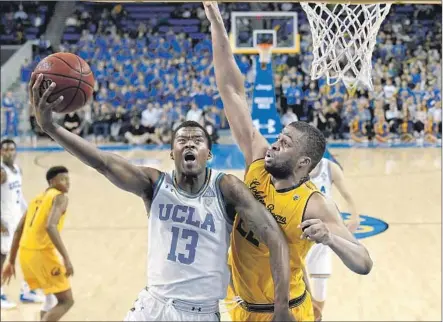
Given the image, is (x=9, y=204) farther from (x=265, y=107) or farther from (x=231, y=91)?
(x=265, y=107)

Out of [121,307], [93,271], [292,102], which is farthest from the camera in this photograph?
[292,102]

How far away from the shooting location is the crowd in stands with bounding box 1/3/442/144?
57.0ft

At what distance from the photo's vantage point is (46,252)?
5195 millimetres

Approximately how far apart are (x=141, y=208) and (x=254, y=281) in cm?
681

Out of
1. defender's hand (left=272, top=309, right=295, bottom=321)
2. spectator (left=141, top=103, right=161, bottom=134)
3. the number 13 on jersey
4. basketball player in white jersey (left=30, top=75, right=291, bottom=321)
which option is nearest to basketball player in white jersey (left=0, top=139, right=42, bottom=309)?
basketball player in white jersey (left=30, top=75, right=291, bottom=321)

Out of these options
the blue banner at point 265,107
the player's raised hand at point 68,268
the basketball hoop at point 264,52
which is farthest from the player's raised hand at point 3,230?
the basketball hoop at point 264,52

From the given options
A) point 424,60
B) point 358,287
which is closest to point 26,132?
point 424,60

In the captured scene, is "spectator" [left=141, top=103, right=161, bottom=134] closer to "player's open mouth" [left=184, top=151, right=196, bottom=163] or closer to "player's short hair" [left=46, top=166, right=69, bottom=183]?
"player's short hair" [left=46, top=166, right=69, bottom=183]

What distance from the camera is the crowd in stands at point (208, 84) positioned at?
684 inches

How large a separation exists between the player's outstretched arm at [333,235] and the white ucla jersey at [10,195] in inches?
150

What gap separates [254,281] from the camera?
10.8ft

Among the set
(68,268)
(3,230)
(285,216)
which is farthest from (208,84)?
(285,216)

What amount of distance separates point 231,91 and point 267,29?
10.3 metres

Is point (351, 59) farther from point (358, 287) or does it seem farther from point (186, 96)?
point (186, 96)
